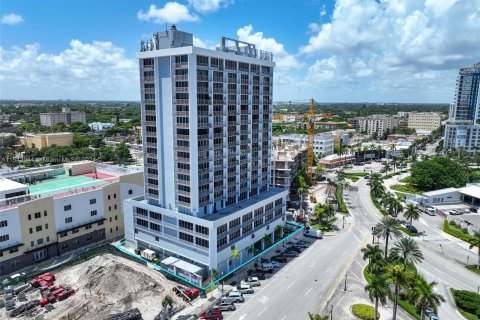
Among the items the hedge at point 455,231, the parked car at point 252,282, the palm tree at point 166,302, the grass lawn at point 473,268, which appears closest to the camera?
the palm tree at point 166,302

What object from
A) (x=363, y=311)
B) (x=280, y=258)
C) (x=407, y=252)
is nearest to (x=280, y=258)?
(x=280, y=258)

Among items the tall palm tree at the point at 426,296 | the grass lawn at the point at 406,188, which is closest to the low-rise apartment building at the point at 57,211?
the tall palm tree at the point at 426,296

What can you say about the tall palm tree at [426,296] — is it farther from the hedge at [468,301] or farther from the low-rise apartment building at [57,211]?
the low-rise apartment building at [57,211]

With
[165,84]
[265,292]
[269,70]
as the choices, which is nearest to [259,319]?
[265,292]

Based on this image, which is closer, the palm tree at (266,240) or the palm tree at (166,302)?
the palm tree at (166,302)

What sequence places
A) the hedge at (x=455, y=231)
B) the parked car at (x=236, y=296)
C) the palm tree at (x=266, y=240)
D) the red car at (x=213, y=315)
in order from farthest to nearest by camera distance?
the hedge at (x=455, y=231) < the palm tree at (x=266, y=240) < the parked car at (x=236, y=296) < the red car at (x=213, y=315)

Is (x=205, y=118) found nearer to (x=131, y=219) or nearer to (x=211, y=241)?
(x=211, y=241)
